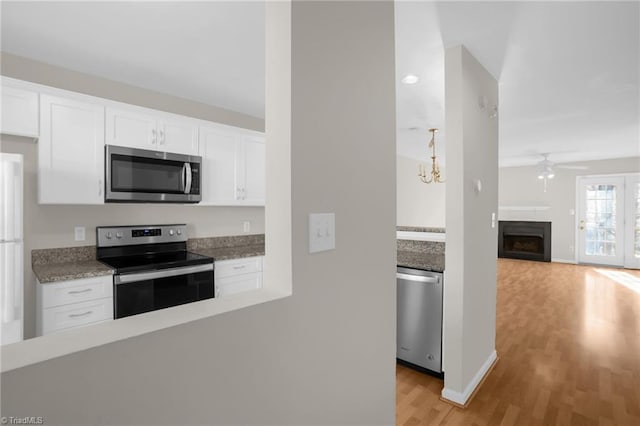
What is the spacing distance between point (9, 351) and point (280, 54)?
0.90 metres

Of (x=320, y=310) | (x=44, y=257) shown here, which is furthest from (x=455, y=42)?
(x=44, y=257)

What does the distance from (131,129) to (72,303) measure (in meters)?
1.44

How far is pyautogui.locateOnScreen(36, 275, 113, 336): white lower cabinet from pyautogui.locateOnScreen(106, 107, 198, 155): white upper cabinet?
115cm

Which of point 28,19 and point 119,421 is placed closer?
point 119,421

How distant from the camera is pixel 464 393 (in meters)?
2.14

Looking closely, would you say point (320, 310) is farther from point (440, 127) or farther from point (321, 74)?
point (440, 127)

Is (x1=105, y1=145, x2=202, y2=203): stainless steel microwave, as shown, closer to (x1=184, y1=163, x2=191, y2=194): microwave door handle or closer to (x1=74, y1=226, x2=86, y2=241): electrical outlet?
(x1=184, y1=163, x2=191, y2=194): microwave door handle

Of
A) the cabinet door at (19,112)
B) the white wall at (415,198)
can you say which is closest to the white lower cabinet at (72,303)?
the cabinet door at (19,112)

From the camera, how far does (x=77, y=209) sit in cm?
264

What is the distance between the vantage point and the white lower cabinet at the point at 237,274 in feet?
9.87

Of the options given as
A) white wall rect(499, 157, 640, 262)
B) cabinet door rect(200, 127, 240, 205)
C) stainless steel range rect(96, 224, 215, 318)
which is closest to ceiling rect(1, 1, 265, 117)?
cabinet door rect(200, 127, 240, 205)

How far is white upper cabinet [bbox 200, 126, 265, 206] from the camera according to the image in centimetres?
325

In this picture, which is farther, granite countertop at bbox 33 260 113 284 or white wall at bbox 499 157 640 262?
white wall at bbox 499 157 640 262

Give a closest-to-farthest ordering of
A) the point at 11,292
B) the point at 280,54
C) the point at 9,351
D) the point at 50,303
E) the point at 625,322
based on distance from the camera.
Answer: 1. the point at 9,351
2. the point at 280,54
3. the point at 11,292
4. the point at 50,303
5. the point at 625,322
